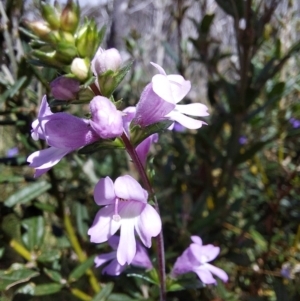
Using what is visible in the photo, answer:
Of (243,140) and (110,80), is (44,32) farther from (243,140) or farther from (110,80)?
(243,140)

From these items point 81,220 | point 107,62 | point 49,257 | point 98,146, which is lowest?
point 81,220

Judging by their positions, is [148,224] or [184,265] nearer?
[148,224]

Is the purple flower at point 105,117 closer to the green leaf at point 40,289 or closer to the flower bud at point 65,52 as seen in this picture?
the flower bud at point 65,52

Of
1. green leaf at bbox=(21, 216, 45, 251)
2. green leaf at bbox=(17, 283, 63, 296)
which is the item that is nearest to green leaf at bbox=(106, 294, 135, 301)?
green leaf at bbox=(17, 283, 63, 296)

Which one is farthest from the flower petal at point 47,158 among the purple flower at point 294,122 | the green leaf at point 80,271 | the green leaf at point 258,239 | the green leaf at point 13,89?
the purple flower at point 294,122

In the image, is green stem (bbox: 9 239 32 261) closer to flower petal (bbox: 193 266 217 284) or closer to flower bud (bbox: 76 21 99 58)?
flower petal (bbox: 193 266 217 284)

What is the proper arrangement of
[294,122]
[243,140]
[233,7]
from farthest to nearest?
[243,140], [294,122], [233,7]

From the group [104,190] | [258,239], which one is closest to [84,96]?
[104,190]
